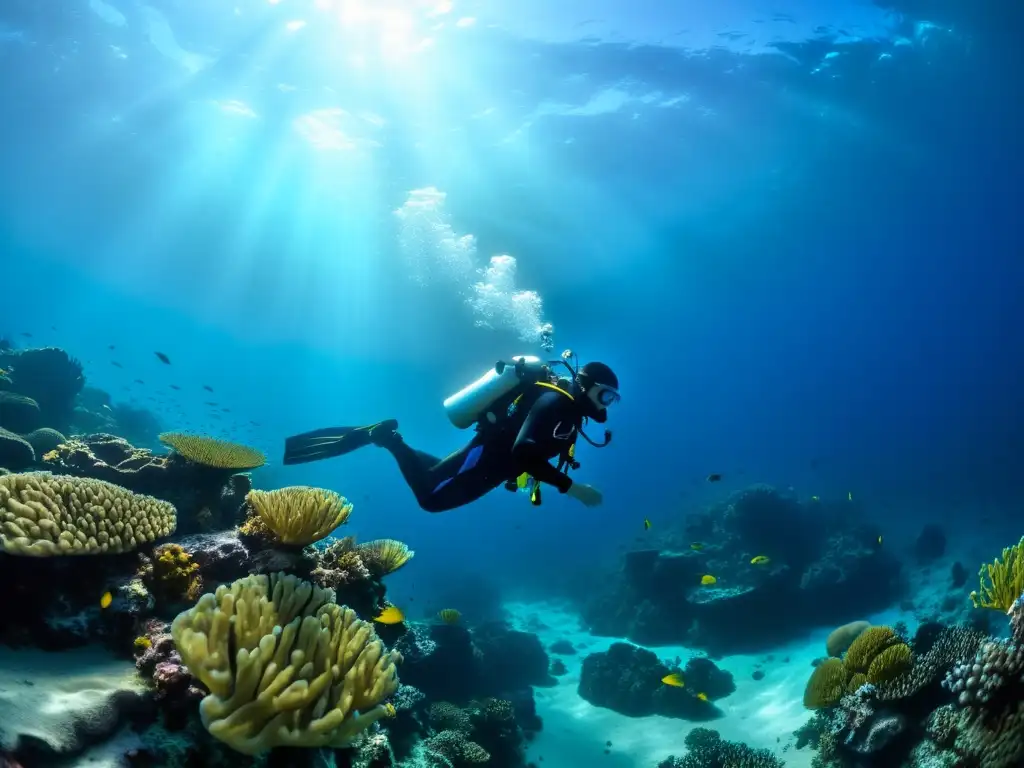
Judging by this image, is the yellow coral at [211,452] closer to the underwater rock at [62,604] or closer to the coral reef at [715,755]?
the underwater rock at [62,604]

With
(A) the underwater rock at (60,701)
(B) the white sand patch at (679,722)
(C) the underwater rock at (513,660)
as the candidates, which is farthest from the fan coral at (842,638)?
(A) the underwater rock at (60,701)

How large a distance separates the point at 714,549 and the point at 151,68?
35288 mm

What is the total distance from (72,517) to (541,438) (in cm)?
392

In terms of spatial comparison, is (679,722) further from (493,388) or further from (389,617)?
(493,388)

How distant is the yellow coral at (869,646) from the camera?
6348 mm

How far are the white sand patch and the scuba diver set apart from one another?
6.43 m

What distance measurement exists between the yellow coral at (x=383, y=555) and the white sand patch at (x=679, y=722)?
6863mm

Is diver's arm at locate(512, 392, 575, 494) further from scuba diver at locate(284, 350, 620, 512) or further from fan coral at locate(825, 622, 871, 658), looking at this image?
fan coral at locate(825, 622, 871, 658)

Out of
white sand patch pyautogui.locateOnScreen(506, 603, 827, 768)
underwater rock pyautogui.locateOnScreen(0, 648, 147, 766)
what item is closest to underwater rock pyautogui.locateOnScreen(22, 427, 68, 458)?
underwater rock pyautogui.locateOnScreen(0, 648, 147, 766)

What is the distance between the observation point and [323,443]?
820cm

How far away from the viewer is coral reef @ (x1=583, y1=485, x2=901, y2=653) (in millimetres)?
15820

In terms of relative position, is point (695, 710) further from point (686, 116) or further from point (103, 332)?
point (103, 332)

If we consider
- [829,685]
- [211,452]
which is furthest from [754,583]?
[211,452]

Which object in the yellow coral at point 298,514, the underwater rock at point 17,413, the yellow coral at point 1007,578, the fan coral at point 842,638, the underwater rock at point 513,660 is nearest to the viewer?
the yellow coral at point 1007,578
